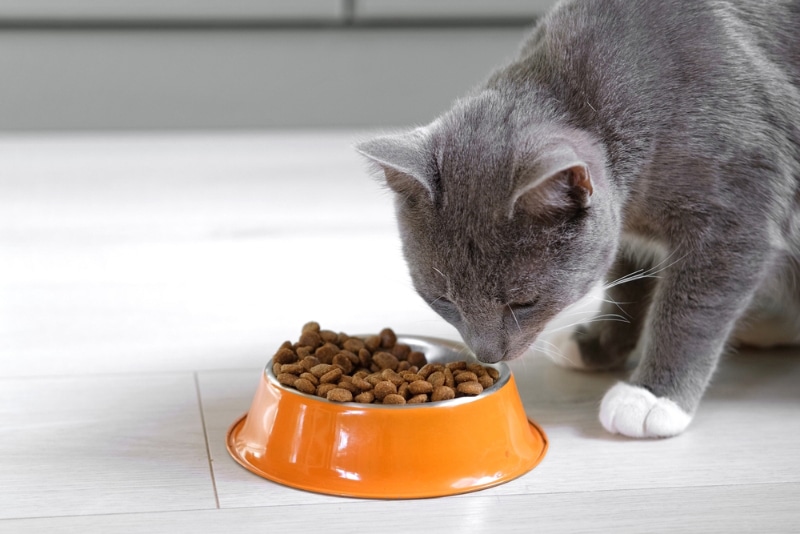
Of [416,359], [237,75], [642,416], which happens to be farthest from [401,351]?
[237,75]

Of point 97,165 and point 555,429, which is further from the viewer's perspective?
point 97,165

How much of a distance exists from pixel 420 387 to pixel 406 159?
26cm

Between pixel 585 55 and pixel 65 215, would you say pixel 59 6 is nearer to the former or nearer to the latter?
pixel 65 215

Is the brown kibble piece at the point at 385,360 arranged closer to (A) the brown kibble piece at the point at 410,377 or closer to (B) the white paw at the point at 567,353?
(A) the brown kibble piece at the point at 410,377

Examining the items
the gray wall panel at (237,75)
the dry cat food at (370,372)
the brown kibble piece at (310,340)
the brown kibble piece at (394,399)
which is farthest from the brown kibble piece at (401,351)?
the gray wall panel at (237,75)

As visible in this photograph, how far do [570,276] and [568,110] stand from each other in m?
0.22

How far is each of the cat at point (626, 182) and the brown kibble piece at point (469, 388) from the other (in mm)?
68

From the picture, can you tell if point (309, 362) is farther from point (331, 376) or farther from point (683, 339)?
point (683, 339)

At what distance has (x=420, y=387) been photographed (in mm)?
1172

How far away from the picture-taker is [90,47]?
9.65ft

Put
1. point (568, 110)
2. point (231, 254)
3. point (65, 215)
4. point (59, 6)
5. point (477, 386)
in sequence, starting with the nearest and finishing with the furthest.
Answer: point (477, 386) → point (568, 110) → point (231, 254) → point (65, 215) → point (59, 6)

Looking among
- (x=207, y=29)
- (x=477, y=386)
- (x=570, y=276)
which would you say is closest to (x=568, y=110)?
(x=570, y=276)

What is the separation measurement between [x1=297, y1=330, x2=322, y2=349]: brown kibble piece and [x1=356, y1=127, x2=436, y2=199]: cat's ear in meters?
0.24

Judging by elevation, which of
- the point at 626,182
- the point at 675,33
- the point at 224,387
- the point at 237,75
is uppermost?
the point at 675,33
